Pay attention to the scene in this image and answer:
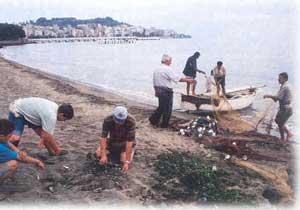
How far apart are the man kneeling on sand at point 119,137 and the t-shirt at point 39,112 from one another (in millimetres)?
743

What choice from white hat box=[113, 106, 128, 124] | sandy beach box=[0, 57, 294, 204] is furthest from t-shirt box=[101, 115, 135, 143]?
sandy beach box=[0, 57, 294, 204]

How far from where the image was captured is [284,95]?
9.06 meters

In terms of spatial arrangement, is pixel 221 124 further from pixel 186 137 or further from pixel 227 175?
pixel 227 175

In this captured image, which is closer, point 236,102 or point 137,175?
point 137,175

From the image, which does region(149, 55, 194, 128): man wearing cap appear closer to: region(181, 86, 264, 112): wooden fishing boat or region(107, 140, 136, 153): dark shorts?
region(107, 140, 136, 153): dark shorts

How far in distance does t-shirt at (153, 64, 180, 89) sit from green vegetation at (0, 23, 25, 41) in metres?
88.3

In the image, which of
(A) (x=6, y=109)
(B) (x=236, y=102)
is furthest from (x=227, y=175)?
(B) (x=236, y=102)

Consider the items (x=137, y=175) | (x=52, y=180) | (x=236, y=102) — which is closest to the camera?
(x=52, y=180)

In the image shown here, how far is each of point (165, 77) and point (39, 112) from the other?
3635 mm

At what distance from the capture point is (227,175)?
648 cm

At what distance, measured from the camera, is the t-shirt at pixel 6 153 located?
16.6 ft

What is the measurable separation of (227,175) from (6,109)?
21.5 ft

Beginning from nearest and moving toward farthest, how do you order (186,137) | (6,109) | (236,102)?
(186,137), (6,109), (236,102)

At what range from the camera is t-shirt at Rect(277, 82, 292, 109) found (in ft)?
29.5
